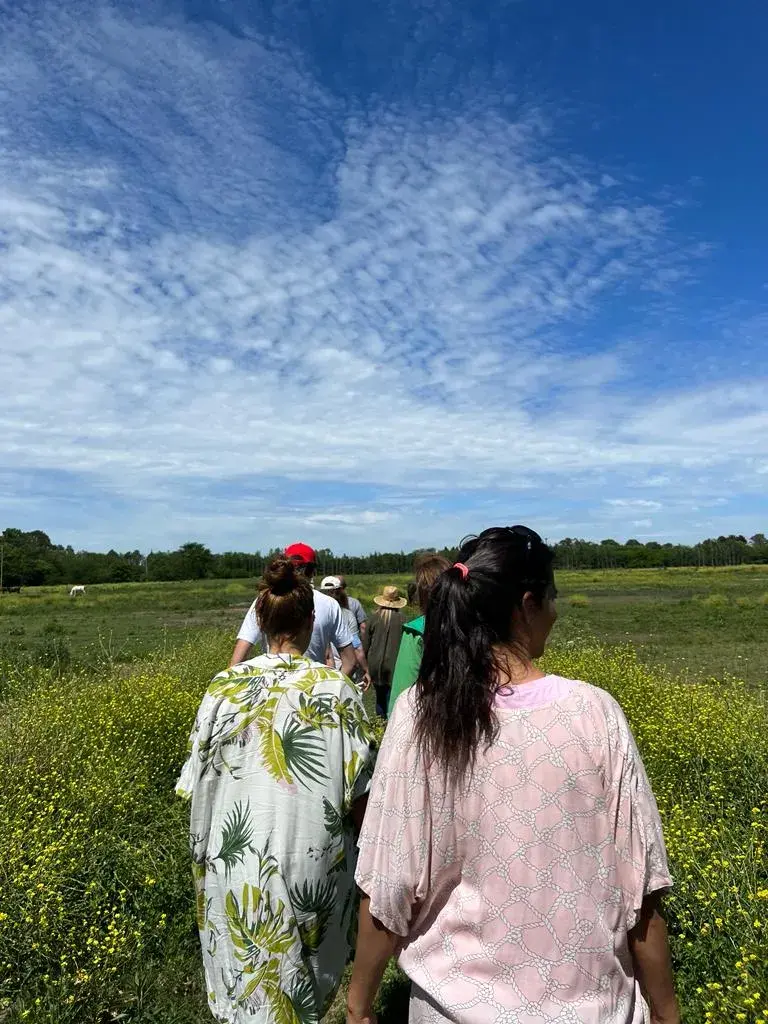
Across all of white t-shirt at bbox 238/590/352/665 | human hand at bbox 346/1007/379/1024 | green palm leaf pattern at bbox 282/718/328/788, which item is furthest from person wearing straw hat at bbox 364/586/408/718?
human hand at bbox 346/1007/379/1024

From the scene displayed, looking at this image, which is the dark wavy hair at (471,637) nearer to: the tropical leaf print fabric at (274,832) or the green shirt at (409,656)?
the tropical leaf print fabric at (274,832)

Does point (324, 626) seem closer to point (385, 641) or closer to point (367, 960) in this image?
point (385, 641)

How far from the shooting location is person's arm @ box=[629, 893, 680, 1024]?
1262 mm

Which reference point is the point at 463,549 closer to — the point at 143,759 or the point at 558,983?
the point at 558,983

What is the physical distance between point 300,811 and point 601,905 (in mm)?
974

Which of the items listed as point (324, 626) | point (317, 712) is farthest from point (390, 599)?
point (317, 712)

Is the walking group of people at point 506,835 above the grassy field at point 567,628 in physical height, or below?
above

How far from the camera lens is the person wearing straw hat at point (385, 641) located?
619 centimetres

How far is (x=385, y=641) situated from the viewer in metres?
6.22

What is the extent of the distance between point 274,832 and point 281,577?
0.81 metres

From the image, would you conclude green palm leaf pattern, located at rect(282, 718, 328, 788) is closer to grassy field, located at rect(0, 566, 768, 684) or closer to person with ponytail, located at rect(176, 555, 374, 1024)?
person with ponytail, located at rect(176, 555, 374, 1024)

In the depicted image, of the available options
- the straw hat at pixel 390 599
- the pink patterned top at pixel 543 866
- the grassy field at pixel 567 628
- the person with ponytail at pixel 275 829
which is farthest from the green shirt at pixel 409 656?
the grassy field at pixel 567 628

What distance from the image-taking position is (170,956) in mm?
3174

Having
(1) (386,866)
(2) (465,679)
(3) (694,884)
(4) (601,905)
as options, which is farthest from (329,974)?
(3) (694,884)
